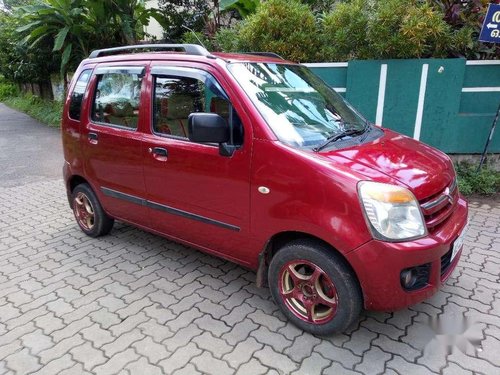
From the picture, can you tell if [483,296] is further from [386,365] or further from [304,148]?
[304,148]

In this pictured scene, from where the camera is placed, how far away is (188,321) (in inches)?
116

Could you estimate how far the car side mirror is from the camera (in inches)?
106

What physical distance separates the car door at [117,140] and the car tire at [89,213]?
181mm

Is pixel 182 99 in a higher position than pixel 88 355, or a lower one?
higher

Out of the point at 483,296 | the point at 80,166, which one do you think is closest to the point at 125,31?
the point at 80,166

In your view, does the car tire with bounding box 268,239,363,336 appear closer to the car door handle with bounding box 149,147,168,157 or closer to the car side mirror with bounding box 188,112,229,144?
the car side mirror with bounding box 188,112,229,144

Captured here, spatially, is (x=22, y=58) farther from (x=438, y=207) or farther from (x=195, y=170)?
(x=438, y=207)

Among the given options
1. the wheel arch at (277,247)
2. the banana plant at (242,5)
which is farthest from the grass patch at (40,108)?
the wheel arch at (277,247)

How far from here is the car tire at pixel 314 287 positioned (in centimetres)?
250

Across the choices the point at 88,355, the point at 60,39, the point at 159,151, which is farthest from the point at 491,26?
the point at 60,39

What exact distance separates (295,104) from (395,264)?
140 cm

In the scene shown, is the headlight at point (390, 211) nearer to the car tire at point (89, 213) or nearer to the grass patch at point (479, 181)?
the car tire at point (89, 213)

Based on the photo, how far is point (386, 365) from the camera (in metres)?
2.49

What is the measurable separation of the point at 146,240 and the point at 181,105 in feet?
5.85
